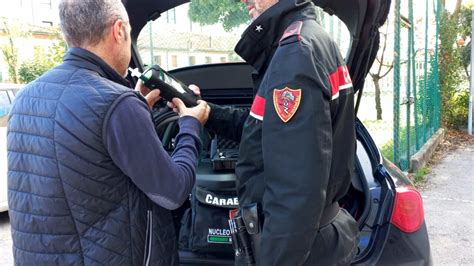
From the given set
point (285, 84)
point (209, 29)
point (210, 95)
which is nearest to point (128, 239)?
point (285, 84)

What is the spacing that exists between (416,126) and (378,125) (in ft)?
6.27

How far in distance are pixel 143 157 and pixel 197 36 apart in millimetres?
4610

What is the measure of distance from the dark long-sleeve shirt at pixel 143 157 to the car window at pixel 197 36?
3.51 m

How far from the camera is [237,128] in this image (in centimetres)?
238

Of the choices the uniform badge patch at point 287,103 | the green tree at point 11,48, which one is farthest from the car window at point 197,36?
the green tree at point 11,48

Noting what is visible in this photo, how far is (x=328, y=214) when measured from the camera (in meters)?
1.73

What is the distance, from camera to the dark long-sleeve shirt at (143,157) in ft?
4.88

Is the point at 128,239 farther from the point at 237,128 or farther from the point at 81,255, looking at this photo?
the point at 237,128

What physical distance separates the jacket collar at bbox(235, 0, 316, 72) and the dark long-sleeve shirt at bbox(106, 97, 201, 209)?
0.45m

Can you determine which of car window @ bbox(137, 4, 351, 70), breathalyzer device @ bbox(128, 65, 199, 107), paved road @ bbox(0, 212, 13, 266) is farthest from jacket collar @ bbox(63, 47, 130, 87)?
paved road @ bbox(0, 212, 13, 266)

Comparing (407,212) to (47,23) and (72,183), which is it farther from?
(47,23)

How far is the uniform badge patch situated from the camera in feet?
4.79

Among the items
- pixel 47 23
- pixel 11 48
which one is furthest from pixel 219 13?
pixel 47 23

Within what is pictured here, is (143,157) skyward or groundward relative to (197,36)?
groundward
